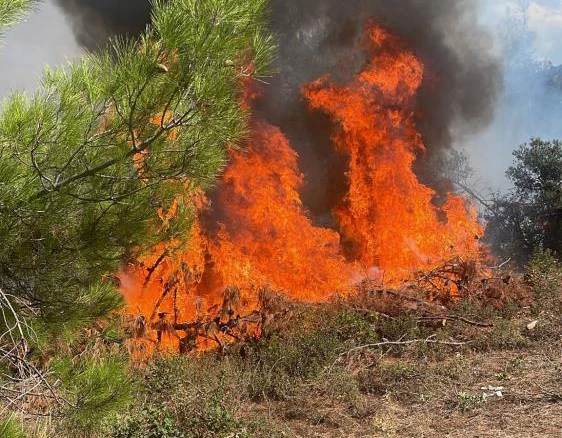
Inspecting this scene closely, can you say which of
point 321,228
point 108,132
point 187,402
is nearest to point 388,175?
point 321,228

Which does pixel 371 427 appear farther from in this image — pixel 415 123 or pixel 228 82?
pixel 415 123

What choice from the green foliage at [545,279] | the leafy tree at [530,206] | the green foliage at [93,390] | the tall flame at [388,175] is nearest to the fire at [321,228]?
the tall flame at [388,175]

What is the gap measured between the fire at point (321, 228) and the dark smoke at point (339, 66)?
0.42 metres

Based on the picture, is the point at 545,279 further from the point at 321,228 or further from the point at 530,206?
the point at 530,206

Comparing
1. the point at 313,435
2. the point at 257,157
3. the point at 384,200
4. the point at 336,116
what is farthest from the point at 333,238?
the point at 313,435

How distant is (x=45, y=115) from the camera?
3.36 metres

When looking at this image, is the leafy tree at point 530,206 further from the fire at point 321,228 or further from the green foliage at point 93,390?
the green foliage at point 93,390

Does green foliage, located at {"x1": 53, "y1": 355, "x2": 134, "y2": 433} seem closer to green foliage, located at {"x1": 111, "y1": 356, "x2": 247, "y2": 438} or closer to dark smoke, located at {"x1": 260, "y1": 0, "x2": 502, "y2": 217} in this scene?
green foliage, located at {"x1": 111, "y1": 356, "x2": 247, "y2": 438}

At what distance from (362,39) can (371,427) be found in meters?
11.0

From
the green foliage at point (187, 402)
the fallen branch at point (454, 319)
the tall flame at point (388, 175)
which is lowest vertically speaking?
the green foliage at point (187, 402)

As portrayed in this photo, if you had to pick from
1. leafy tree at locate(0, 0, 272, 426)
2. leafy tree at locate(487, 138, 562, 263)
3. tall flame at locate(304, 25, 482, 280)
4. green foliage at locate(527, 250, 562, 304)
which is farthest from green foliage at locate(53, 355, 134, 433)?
leafy tree at locate(487, 138, 562, 263)

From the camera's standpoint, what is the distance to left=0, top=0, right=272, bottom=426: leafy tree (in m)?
3.20

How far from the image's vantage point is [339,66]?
13656 mm

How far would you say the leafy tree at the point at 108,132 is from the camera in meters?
3.20
